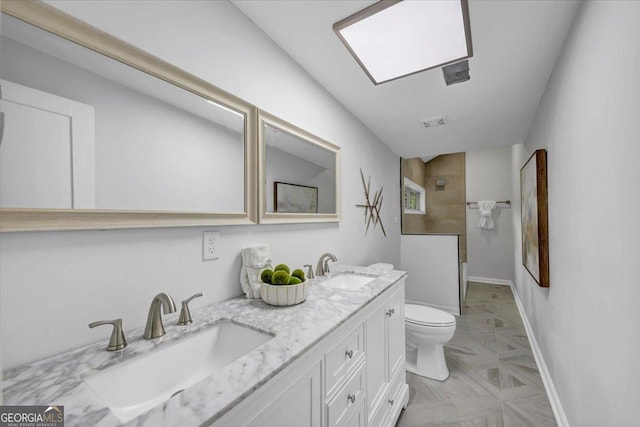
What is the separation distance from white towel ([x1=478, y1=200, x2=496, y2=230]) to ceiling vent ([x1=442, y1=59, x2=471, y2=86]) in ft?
11.9

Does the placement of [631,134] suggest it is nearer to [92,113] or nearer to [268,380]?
[268,380]

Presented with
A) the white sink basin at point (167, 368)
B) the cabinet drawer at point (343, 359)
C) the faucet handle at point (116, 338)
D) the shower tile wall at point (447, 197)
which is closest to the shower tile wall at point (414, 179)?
the shower tile wall at point (447, 197)

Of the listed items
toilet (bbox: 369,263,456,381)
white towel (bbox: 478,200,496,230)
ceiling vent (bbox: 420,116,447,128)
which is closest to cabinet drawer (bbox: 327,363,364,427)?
toilet (bbox: 369,263,456,381)

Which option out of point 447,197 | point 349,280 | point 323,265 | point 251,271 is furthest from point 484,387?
point 447,197

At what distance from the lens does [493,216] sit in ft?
16.0

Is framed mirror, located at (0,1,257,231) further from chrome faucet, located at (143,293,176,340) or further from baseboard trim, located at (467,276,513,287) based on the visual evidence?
baseboard trim, located at (467,276,513,287)

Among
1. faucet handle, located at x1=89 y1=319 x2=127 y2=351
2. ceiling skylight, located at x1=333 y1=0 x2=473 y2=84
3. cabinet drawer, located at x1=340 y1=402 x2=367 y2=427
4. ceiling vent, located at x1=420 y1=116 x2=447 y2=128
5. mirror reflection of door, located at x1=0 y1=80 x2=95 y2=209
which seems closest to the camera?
mirror reflection of door, located at x1=0 y1=80 x2=95 y2=209

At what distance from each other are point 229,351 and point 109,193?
690 mm

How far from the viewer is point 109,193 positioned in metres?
0.83

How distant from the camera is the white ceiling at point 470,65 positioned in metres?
1.32

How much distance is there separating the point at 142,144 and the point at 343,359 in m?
1.12

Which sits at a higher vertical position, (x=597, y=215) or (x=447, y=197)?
(x=447, y=197)

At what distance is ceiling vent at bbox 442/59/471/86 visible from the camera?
5.66 ft

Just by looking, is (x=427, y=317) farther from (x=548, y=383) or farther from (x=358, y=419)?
(x=358, y=419)
